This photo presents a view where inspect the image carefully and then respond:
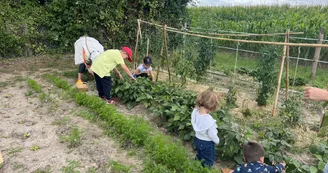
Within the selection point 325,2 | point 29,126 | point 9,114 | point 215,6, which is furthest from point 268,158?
point 215,6

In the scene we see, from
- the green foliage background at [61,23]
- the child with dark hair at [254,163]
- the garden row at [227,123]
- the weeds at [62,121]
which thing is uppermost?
the green foliage background at [61,23]

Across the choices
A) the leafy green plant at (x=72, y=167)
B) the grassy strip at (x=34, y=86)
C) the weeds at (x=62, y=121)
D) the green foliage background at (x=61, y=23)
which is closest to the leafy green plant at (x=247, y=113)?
the leafy green plant at (x=72, y=167)

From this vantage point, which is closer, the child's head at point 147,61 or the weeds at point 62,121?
the weeds at point 62,121

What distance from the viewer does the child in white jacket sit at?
3.09 m

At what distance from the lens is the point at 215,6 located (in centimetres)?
2003

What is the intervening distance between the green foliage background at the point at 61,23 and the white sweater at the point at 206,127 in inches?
293

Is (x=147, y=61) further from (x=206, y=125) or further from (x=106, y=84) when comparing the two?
(x=206, y=125)

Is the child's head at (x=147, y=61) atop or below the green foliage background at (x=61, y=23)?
below

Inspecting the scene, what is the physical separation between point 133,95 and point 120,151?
5.95 ft

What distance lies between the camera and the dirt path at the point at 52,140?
354 centimetres

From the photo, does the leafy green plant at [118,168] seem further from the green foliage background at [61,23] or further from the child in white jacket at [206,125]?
the green foliage background at [61,23]

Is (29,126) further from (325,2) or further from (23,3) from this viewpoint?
(325,2)

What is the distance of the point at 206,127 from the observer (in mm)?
3082

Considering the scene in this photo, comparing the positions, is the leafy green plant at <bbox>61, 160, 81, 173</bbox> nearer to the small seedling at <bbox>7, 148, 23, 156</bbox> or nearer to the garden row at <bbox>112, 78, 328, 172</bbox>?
the small seedling at <bbox>7, 148, 23, 156</bbox>
